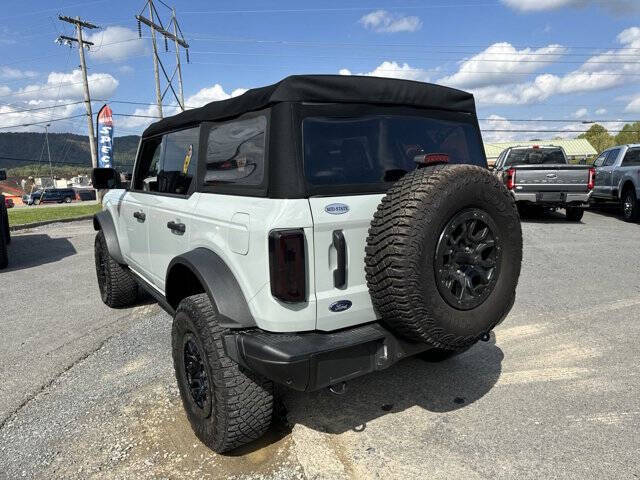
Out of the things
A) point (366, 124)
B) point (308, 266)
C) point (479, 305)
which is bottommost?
point (479, 305)

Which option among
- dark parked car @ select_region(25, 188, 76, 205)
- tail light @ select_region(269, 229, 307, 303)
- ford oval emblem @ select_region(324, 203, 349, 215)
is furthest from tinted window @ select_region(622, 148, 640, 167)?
dark parked car @ select_region(25, 188, 76, 205)

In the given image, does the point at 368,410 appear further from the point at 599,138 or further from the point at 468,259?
the point at 599,138

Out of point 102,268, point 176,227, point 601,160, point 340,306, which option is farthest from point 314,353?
point 601,160

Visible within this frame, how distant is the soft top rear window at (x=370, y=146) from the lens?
2.31 m

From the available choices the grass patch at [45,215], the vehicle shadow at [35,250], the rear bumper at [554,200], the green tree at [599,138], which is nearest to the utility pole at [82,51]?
the grass patch at [45,215]

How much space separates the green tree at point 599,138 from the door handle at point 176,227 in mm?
84666

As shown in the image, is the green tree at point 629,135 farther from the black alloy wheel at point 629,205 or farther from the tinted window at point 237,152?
the tinted window at point 237,152

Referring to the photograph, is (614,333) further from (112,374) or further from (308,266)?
(112,374)

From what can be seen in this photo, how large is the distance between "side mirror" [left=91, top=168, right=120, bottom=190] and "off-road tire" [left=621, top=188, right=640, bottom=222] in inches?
437

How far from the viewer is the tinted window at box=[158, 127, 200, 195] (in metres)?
3.05

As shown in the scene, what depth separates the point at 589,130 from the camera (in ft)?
272

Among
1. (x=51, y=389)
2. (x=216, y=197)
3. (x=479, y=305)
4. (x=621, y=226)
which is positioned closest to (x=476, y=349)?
(x=479, y=305)

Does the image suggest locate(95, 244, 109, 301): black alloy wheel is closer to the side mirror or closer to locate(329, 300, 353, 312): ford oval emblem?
the side mirror

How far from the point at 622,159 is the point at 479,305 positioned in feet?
39.0
